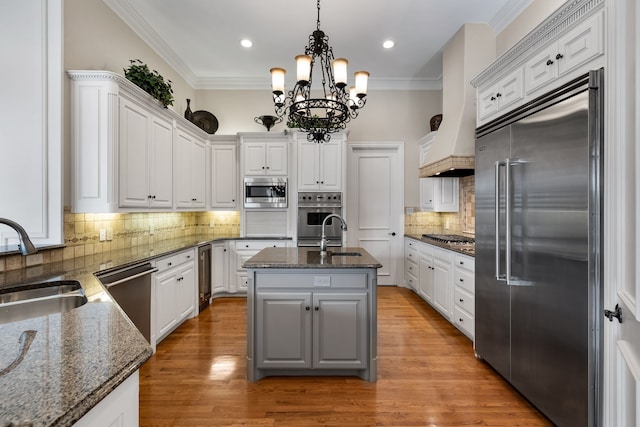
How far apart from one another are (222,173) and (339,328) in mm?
3352

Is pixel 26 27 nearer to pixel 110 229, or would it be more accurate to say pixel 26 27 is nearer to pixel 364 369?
pixel 110 229

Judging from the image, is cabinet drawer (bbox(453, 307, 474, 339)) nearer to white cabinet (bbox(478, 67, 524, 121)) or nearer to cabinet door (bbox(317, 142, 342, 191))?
white cabinet (bbox(478, 67, 524, 121))

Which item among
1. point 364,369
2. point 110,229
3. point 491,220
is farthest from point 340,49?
point 364,369

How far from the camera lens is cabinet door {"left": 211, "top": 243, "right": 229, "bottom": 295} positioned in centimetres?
445

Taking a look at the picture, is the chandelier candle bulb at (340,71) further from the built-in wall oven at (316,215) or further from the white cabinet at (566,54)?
the built-in wall oven at (316,215)

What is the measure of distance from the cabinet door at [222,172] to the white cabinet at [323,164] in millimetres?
1117

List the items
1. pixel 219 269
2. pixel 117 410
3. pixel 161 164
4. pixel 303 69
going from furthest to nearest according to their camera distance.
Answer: pixel 219 269 → pixel 161 164 → pixel 303 69 → pixel 117 410

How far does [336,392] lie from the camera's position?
87.4 inches

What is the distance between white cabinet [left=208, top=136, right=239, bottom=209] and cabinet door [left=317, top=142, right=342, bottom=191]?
4.57 feet

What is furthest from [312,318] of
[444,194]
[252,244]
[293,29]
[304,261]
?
[293,29]

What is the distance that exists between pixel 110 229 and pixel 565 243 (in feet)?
12.2

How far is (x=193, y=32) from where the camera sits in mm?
3734

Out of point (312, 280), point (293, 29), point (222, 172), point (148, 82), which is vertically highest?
point (293, 29)

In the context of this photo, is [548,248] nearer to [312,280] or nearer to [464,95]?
[312,280]
